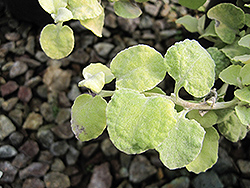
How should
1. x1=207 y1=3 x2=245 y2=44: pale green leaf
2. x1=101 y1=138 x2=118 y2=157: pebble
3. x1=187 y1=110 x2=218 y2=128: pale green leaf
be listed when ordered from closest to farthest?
x1=187 y1=110 x2=218 y2=128: pale green leaf
x1=207 y1=3 x2=245 y2=44: pale green leaf
x1=101 y1=138 x2=118 y2=157: pebble

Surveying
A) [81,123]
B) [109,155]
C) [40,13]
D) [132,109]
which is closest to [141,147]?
[132,109]

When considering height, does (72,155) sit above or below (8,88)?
below

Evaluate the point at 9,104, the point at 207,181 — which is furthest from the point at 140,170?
the point at 9,104

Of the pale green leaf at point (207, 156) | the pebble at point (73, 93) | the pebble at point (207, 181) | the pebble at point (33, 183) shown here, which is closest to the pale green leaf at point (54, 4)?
the pale green leaf at point (207, 156)

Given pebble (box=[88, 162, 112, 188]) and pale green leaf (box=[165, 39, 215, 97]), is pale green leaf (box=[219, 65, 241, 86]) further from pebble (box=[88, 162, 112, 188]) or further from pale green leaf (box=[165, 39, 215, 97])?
pebble (box=[88, 162, 112, 188])

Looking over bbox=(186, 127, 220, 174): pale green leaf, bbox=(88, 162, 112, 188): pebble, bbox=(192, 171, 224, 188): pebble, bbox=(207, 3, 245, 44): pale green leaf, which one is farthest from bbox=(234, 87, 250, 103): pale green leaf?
bbox=(88, 162, 112, 188): pebble

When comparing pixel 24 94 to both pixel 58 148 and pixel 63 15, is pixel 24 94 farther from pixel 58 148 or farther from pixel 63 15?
pixel 63 15

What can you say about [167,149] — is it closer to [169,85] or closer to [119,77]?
[119,77]

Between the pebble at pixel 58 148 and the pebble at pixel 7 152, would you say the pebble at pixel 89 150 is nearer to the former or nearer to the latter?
the pebble at pixel 58 148
